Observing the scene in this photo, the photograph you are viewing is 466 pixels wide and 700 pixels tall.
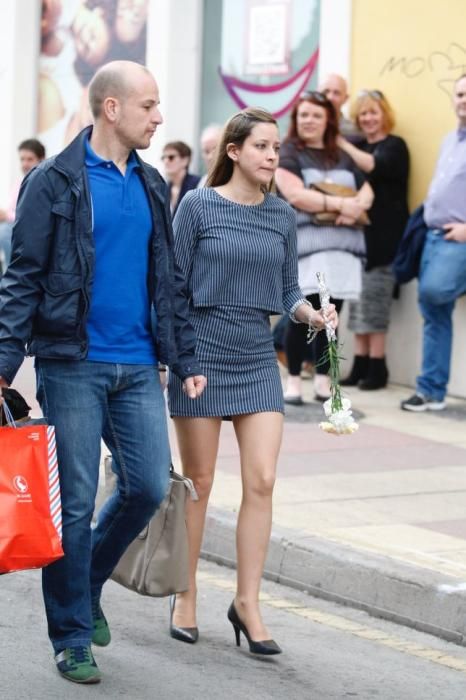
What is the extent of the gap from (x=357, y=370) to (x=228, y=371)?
5915 mm

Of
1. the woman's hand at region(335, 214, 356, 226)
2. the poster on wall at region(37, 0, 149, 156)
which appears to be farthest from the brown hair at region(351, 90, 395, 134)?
the poster on wall at region(37, 0, 149, 156)

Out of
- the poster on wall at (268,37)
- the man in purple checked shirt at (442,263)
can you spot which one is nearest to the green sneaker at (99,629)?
the man in purple checked shirt at (442,263)

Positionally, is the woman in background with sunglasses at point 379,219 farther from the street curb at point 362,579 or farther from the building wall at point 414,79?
the street curb at point 362,579

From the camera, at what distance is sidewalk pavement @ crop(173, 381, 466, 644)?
635cm

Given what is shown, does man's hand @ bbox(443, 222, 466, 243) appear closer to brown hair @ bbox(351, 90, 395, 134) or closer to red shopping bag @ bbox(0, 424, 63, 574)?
brown hair @ bbox(351, 90, 395, 134)

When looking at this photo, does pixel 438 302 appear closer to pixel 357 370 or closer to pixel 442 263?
pixel 442 263

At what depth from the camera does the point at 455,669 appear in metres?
5.63

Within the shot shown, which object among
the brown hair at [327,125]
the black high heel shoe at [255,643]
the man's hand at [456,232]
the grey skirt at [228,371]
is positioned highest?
the brown hair at [327,125]

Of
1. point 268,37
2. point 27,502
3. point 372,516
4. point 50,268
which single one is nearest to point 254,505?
point 27,502

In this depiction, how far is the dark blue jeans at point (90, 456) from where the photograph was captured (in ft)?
16.6

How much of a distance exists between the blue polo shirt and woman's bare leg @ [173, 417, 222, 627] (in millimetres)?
587

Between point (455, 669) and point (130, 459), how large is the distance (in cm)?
139

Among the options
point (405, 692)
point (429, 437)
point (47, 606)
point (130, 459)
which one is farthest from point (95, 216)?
point (429, 437)

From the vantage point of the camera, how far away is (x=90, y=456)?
16.8 feet
